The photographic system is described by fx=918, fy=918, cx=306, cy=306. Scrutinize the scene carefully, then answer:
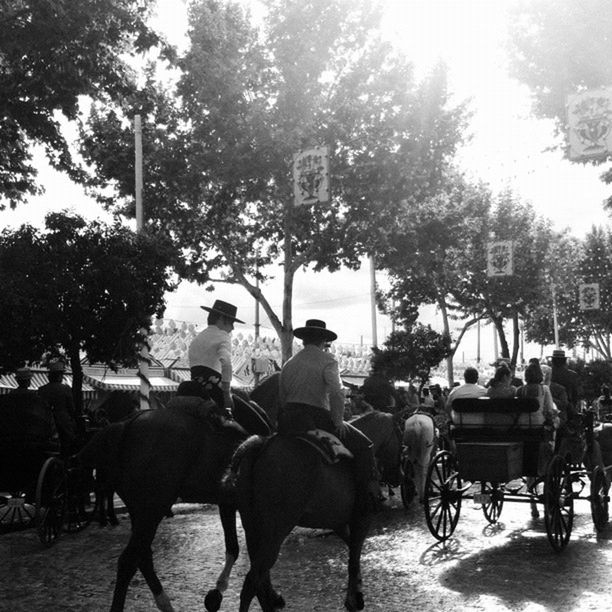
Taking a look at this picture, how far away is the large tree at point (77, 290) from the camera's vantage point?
15.9 m

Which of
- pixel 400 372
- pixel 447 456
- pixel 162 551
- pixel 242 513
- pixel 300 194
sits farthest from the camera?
pixel 400 372

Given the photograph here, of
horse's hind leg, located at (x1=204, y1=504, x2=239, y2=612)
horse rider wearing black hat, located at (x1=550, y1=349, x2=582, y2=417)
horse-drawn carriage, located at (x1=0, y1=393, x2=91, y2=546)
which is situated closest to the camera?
horse's hind leg, located at (x1=204, y1=504, x2=239, y2=612)

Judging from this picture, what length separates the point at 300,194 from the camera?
21344 millimetres

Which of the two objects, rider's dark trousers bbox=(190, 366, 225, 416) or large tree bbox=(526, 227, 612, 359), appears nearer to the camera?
rider's dark trousers bbox=(190, 366, 225, 416)

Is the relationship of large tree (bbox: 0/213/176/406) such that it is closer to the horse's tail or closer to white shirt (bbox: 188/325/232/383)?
white shirt (bbox: 188/325/232/383)

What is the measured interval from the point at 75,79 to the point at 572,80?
33.7ft

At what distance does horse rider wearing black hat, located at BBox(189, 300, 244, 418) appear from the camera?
825cm

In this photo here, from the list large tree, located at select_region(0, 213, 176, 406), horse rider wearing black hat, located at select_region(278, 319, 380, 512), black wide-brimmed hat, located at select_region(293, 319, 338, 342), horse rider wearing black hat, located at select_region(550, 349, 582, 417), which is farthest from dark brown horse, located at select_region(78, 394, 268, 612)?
large tree, located at select_region(0, 213, 176, 406)

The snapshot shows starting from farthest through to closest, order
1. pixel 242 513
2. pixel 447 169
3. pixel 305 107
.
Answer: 1. pixel 447 169
2. pixel 305 107
3. pixel 242 513

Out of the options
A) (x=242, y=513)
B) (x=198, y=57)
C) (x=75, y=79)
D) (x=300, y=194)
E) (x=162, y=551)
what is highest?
(x=198, y=57)

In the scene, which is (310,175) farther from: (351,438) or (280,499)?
(280,499)

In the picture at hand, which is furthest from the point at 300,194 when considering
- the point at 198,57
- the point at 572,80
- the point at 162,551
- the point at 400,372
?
the point at 400,372

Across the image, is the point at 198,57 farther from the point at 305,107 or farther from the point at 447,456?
the point at 447,456

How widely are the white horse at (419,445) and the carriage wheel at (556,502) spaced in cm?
415
